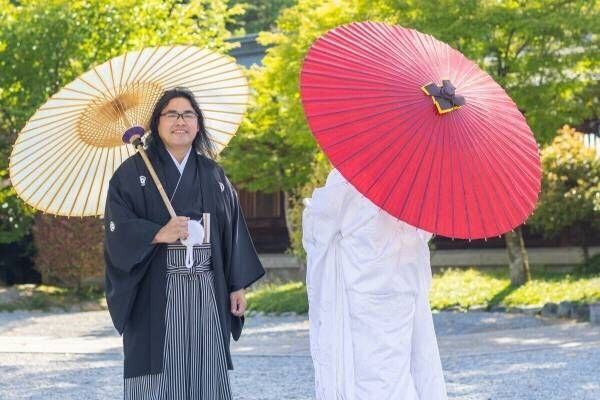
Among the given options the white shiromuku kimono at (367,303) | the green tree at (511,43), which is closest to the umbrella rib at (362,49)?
the white shiromuku kimono at (367,303)

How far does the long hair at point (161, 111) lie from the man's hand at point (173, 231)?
42cm

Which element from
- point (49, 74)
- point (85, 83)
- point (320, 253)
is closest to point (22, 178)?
point (85, 83)

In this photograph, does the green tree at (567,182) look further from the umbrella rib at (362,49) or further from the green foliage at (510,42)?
the umbrella rib at (362,49)

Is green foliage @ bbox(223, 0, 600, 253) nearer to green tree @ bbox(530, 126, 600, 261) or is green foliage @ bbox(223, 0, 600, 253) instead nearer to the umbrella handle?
green tree @ bbox(530, 126, 600, 261)

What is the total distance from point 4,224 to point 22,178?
14.0m

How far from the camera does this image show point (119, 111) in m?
5.04

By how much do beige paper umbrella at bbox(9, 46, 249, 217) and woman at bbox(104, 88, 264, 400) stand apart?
168 millimetres

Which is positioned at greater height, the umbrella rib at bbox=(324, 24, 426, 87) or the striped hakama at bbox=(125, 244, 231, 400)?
the umbrella rib at bbox=(324, 24, 426, 87)

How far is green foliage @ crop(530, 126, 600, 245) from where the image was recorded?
15227 millimetres

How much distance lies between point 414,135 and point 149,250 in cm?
Answer: 123

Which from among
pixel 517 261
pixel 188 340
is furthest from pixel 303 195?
pixel 188 340

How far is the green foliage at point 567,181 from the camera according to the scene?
15.2 m

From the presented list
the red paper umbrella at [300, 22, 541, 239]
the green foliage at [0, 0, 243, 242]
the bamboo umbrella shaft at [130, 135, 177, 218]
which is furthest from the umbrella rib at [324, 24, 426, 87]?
the green foliage at [0, 0, 243, 242]

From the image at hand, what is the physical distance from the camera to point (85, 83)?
4887 millimetres
